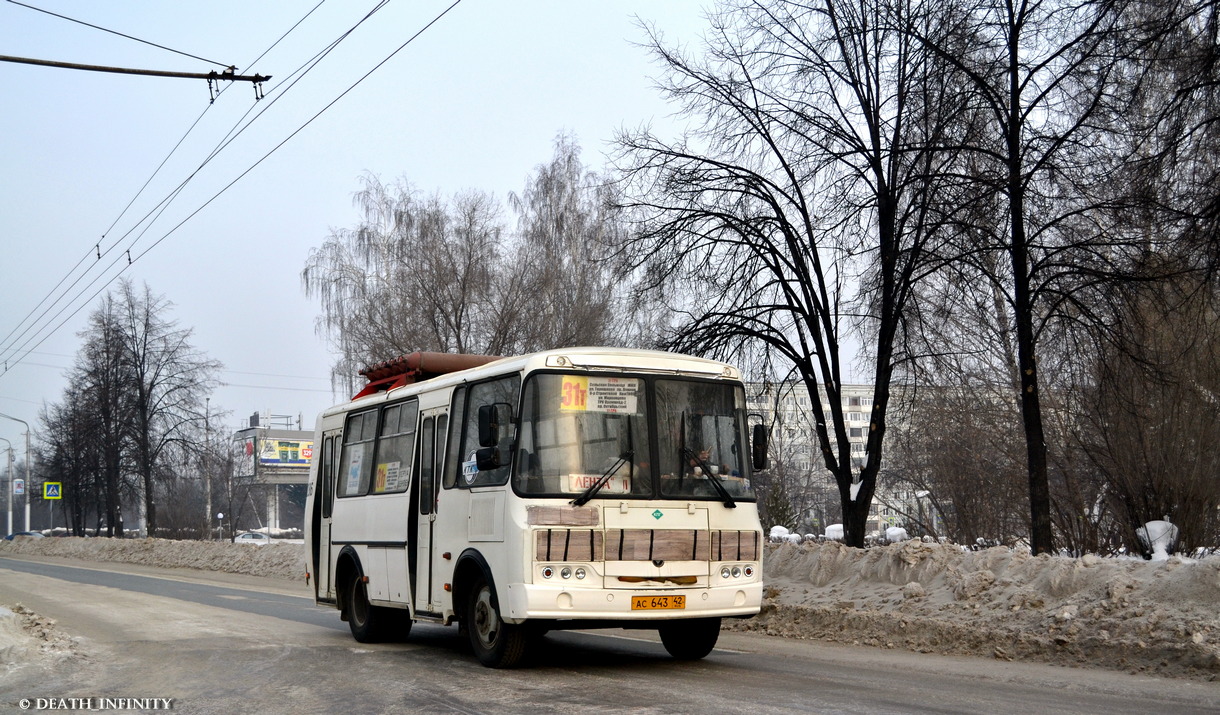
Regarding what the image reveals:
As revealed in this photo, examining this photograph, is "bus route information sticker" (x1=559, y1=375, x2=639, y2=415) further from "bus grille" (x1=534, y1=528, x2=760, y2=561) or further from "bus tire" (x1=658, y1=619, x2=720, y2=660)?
"bus tire" (x1=658, y1=619, x2=720, y2=660)

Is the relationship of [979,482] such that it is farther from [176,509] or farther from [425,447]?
[176,509]

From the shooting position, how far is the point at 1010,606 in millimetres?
12070

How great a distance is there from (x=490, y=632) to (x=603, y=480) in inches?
72.9

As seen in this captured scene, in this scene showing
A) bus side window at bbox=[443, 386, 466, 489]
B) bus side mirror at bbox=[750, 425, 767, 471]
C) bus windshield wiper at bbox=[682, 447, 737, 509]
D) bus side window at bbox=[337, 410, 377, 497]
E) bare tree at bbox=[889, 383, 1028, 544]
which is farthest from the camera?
bare tree at bbox=[889, 383, 1028, 544]

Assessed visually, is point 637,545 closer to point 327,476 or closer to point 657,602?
point 657,602

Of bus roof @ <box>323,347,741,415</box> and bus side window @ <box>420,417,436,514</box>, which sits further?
bus side window @ <box>420,417,436,514</box>

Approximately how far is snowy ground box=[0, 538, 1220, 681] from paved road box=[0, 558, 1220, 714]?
0.53 m

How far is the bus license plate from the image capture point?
1011 centimetres

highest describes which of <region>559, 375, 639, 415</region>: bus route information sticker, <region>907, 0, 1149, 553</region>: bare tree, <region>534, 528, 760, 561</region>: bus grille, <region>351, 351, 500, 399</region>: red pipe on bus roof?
<region>907, 0, 1149, 553</region>: bare tree

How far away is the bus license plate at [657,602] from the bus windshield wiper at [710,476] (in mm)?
1059

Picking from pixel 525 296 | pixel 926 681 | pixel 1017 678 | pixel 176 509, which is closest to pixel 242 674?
pixel 926 681

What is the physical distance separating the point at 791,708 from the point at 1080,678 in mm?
3255

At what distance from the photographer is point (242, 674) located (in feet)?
34.5

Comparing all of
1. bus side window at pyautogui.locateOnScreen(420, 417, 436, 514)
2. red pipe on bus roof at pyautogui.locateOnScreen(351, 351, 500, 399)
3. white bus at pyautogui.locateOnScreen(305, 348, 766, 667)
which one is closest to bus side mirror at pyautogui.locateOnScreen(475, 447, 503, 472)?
white bus at pyautogui.locateOnScreen(305, 348, 766, 667)
